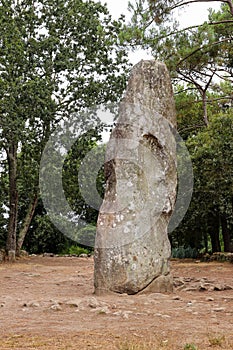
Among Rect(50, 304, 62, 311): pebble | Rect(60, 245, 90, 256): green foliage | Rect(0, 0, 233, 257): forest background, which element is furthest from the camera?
Rect(60, 245, 90, 256): green foliage

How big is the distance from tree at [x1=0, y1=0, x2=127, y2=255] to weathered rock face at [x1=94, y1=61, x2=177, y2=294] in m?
9.68

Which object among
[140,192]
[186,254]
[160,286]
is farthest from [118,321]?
[186,254]

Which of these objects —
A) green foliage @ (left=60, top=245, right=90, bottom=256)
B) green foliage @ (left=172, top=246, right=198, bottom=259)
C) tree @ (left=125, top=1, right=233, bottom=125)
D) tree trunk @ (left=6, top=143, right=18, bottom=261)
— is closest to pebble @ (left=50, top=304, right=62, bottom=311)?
tree @ (left=125, top=1, right=233, bottom=125)

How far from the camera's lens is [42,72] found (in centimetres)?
2005

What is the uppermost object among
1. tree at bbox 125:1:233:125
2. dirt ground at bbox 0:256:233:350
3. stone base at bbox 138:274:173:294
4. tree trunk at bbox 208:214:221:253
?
tree at bbox 125:1:233:125

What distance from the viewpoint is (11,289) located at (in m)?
9.45

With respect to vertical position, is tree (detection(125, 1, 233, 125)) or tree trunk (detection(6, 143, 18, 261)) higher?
tree (detection(125, 1, 233, 125))

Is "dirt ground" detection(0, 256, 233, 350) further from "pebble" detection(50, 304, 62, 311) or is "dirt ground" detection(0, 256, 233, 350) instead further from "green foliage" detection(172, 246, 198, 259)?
"green foliage" detection(172, 246, 198, 259)

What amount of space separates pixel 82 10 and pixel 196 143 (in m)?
8.01

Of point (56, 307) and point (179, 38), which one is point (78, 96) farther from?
point (56, 307)

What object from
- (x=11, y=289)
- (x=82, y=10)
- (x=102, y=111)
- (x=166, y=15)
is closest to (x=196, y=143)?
(x=102, y=111)

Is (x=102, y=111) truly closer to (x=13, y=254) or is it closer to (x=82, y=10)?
(x=82, y=10)

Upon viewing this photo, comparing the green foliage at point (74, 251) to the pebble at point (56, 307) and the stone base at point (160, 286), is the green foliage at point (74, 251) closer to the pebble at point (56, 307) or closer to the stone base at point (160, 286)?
the stone base at point (160, 286)

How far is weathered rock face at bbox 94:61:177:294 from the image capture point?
8156 mm
